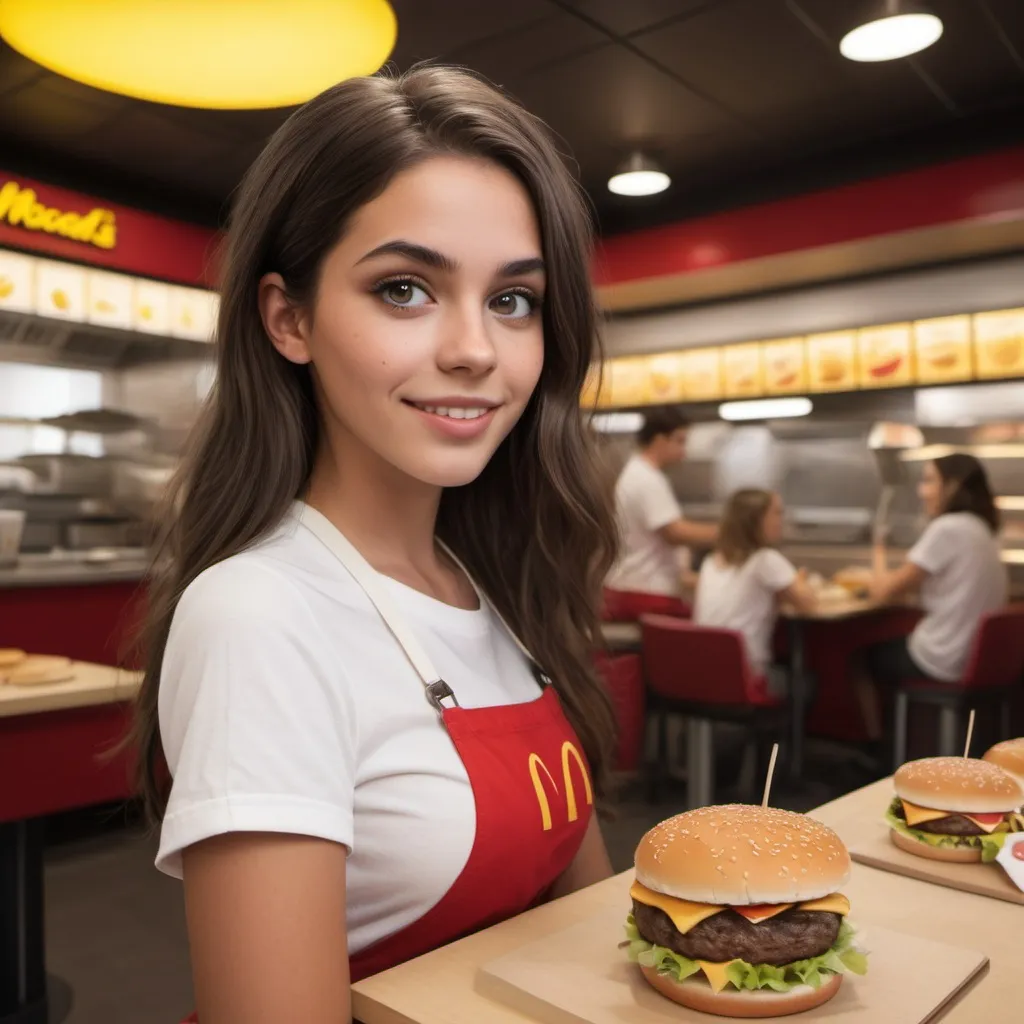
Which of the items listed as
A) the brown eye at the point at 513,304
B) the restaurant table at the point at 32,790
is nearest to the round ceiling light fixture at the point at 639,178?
the restaurant table at the point at 32,790

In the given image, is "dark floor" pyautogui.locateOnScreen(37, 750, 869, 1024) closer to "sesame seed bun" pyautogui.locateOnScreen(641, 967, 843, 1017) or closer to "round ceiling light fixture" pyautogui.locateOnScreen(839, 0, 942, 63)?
"sesame seed bun" pyautogui.locateOnScreen(641, 967, 843, 1017)

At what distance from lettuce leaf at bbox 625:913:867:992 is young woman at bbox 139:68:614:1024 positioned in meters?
0.25

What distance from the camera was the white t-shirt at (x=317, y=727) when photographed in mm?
1012

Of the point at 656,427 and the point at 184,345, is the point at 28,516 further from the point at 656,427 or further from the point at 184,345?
the point at 656,427

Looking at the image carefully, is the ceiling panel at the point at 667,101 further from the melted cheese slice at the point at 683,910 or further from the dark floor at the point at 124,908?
the melted cheese slice at the point at 683,910

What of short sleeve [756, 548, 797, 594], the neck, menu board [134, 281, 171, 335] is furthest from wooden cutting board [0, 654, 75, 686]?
short sleeve [756, 548, 797, 594]

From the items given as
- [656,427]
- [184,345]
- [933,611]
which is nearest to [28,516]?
[184,345]

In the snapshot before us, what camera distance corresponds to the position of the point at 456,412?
1220 millimetres

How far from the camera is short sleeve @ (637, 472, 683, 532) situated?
566 centimetres

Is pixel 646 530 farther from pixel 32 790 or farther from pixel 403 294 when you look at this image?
pixel 403 294

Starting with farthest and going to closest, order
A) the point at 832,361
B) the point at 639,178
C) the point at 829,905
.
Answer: the point at 832,361, the point at 639,178, the point at 829,905

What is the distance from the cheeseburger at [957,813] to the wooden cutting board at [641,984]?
358 mm

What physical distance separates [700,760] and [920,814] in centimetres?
319

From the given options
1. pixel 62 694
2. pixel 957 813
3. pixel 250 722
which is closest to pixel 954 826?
pixel 957 813
